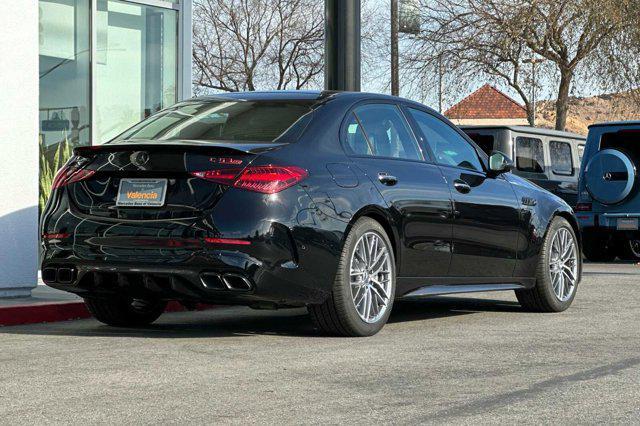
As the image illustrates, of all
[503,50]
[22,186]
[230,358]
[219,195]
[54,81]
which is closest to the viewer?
[230,358]

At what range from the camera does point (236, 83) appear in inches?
1988

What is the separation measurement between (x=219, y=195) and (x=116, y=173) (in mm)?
739

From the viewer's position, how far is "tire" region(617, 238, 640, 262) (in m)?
19.9

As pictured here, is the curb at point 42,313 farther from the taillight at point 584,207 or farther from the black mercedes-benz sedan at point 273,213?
the taillight at point 584,207

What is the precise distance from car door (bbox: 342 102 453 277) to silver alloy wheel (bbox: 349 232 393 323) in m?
0.23

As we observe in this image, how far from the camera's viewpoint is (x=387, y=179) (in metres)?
8.14

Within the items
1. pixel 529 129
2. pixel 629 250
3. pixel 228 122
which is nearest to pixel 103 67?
pixel 228 122

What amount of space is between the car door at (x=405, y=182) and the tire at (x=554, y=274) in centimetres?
137

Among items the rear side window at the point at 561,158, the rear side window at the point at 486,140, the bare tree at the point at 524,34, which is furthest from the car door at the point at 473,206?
the bare tree at the point at 524,34

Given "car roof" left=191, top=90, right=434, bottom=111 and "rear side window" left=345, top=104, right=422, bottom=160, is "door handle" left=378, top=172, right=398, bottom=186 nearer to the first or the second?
"rear side window" left=345, top=104, right=422, bottom=160

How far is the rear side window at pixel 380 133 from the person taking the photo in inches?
324

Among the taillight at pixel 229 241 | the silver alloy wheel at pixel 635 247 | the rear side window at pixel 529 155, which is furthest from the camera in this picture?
the silver alloy wheel at pixel 635 247

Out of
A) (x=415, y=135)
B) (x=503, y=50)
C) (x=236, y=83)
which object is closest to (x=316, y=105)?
(x=415, y=135)

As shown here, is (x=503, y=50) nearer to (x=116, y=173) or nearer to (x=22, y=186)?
(x=22, y=186)
